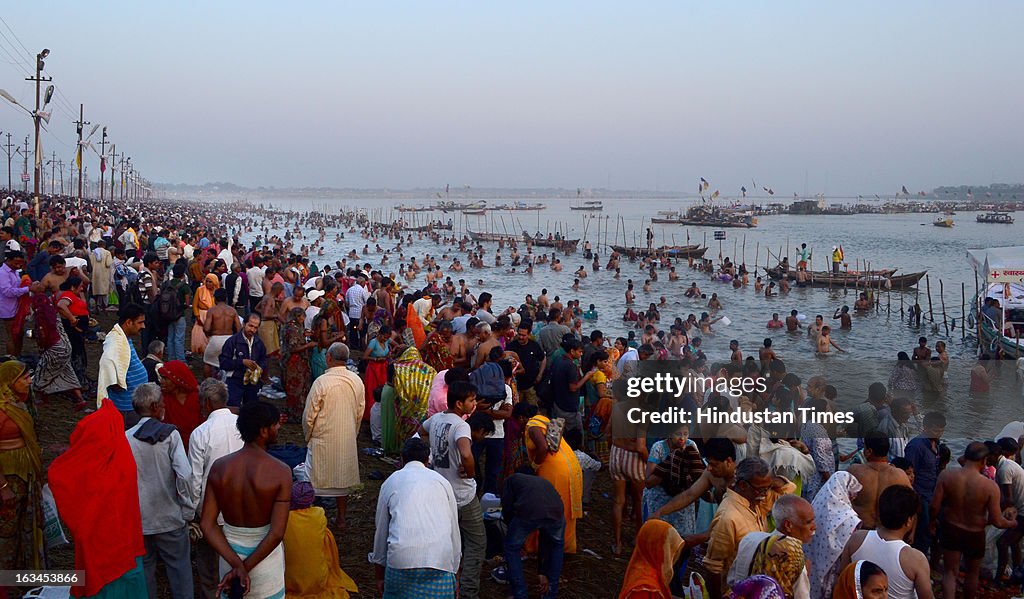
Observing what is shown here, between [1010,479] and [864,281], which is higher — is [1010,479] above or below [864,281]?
below

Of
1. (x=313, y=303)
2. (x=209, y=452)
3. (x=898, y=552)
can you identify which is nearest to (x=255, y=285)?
(x=313, y=303)

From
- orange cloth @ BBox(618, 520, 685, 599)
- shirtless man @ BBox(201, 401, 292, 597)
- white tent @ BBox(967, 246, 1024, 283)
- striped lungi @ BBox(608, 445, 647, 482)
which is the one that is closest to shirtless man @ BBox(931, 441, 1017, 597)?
striped lungi @ BBox(608, 445, 647, 482)

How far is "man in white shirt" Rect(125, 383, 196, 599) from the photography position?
14.3 feet

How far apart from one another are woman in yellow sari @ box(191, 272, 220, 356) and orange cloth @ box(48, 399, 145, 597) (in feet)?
16.3

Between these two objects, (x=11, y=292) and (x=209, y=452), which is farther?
(x=11, y=292)

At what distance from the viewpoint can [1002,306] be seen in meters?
18.8

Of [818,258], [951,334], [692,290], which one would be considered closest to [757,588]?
[951,334]

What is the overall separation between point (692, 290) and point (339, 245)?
38402mm

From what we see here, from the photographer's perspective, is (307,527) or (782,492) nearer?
(307,527)

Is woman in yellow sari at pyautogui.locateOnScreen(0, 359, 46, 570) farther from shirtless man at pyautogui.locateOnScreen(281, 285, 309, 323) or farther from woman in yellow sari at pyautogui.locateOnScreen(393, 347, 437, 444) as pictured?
shirtless man at pyautogui.locateOnScreen(281, 285, 309, 323)

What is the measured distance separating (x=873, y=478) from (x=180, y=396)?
199 inches

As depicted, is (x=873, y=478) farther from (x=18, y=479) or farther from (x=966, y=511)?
(x=18, y=479)

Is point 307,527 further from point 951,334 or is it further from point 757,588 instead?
point 951,334

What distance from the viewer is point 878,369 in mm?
20828
